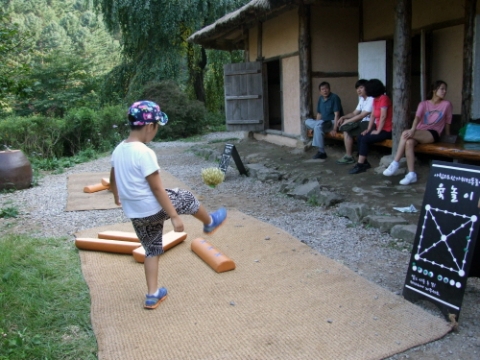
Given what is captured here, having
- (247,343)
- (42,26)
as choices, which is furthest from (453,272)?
(42,26)

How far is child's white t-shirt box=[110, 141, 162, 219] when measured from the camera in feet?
9.49

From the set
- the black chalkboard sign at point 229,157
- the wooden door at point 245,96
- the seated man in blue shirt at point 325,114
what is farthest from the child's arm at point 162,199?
the wooden door at point 245,96

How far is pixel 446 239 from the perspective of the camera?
2.94 metres

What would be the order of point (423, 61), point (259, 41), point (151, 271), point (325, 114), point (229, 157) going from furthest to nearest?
1. point (259, 41)
2. point (325, 114)
3. point (229, 157)
4. point (423, 61)
5. point (151, 271)

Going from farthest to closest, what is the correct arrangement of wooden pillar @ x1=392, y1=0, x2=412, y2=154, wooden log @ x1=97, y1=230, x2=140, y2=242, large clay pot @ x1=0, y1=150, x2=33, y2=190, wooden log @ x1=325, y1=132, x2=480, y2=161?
large clay pot @ x1=0, y1=150, x2=33, y2=190
wooden pillar @ x1=392, y1=0, x2=412, y2=154
wooden log @ x1=325, y1=132, x2=480, y2=161
wooden log @ x1=97, y1=230, x2=140, y2=242

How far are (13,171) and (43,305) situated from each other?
5.12m

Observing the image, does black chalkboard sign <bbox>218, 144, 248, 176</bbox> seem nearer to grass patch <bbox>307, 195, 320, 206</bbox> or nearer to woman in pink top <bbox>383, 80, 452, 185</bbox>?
grass patch <bbox>307, 195, 320, 206</bbox>

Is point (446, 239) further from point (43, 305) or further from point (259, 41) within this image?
point (259, 41)

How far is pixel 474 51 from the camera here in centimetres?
632

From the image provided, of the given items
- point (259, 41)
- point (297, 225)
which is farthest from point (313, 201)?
point (259, 41)

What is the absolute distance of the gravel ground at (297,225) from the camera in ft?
9.20

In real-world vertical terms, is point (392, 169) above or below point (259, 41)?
below

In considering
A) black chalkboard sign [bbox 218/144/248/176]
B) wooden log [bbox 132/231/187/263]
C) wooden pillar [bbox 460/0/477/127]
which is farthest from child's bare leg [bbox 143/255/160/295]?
wooden pillar [bbox 460/0/477/127]

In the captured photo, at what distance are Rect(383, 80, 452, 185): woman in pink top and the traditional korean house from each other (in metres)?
0.28
